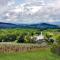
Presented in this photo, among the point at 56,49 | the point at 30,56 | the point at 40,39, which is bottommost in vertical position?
the point at 30,56

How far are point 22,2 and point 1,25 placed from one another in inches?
21.4

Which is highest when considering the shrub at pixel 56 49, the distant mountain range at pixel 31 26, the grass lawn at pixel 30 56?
the distant mountain range at pixel 31 26

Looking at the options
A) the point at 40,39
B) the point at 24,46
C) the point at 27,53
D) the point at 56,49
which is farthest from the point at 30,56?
the point at 56,49

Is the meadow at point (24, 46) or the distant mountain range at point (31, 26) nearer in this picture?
the meadow at point (24, 46)

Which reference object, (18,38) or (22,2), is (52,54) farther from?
(22,2)

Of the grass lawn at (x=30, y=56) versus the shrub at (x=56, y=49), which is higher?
the shrub at (x=56, y=49)

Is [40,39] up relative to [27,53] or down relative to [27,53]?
up

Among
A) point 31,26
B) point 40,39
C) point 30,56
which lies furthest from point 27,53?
point 31,26

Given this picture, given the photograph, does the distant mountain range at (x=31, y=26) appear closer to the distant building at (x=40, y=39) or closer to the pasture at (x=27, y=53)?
the distant building at (x=40, y=39)

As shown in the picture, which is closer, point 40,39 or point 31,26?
point 40,39

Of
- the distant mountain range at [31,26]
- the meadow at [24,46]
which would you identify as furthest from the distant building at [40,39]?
the distant mountain range at [31,26]

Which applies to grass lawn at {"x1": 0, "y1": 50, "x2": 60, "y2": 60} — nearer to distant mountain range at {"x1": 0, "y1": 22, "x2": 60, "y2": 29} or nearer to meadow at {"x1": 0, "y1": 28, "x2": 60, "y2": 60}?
meadow at {"x1": 0, "y1": 28, "x2": 60, "y2": 60}

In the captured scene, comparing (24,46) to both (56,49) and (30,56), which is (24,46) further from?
(56,49)

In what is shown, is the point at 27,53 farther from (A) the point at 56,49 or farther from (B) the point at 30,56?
(A) the point at 56,49
